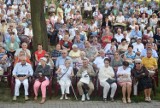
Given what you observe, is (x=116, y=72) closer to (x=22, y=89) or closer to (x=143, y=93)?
(x=143, y=93)

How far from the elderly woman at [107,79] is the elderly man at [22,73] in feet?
6.81

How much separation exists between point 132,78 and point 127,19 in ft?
26.6

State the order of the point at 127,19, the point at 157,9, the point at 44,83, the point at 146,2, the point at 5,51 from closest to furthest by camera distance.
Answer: the point at 44,83
the point at 5,51
the point at 127,19
the point at 157,9
the point at 146,2

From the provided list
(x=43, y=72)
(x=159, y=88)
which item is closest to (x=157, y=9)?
(x=159, y=88)

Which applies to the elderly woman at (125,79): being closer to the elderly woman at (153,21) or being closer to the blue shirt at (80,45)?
the blue shirt at (80,45)

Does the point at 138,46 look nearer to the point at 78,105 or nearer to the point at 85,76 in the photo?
the point at 85,76

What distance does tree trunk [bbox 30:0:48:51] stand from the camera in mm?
12305

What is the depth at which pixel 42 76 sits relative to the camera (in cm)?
1068

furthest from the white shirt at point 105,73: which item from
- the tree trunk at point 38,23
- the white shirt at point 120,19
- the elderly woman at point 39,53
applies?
the white shirt at point 120,19

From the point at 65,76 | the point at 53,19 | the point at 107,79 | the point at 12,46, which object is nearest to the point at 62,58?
the point at 65,76

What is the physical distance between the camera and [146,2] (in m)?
22.6

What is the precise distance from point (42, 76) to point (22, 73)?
2.06 feet

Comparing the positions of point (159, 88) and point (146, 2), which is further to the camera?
point (146, 2)

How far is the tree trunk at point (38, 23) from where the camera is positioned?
12.3 meters
